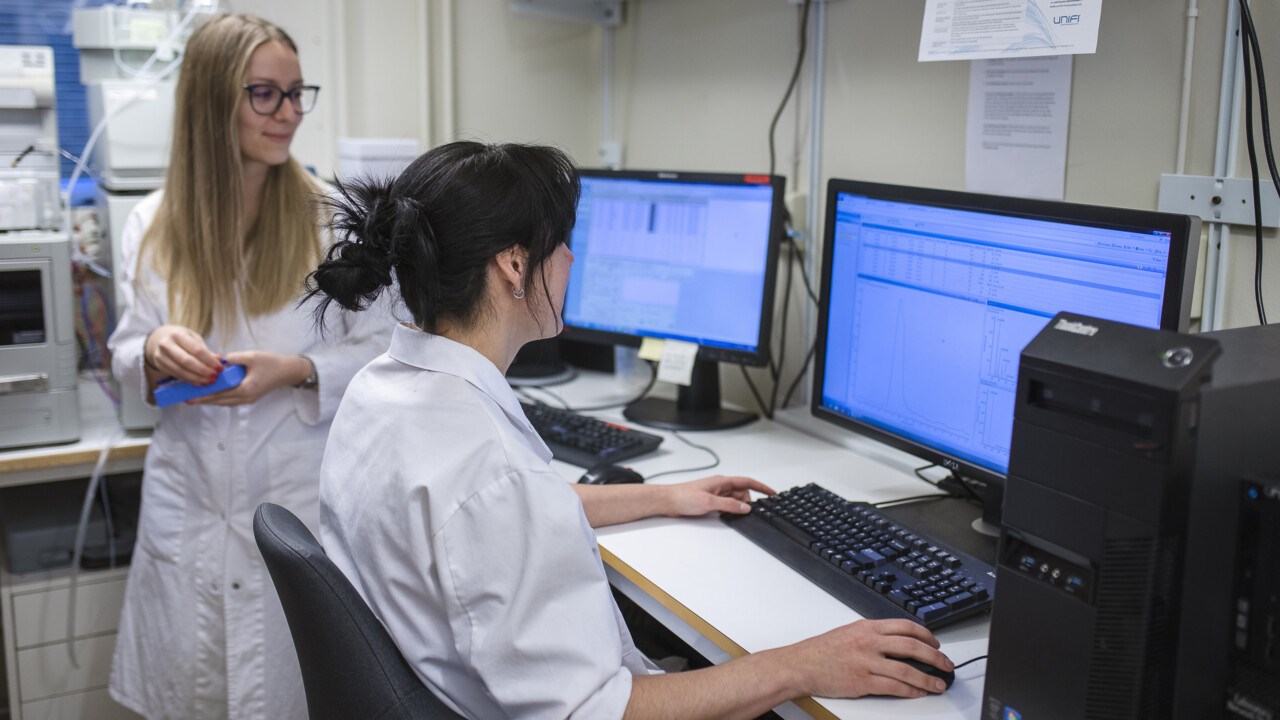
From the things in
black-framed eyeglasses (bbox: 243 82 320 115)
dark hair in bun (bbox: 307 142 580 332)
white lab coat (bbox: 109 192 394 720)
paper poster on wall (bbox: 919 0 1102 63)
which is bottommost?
white lab coat (bbox: 109 192 394 720)

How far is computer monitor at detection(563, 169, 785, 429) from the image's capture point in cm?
186

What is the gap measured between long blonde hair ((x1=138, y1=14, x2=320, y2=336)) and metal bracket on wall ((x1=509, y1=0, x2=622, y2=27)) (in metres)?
0.76

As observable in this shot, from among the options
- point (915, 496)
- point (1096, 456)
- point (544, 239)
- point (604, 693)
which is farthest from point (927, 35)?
point (604, 693)

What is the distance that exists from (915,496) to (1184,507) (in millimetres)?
801

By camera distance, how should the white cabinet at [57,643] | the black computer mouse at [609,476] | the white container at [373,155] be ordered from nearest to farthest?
the black computer mouse at [609,476] → the white cabinet at [57,643] → the white container at [373,155]

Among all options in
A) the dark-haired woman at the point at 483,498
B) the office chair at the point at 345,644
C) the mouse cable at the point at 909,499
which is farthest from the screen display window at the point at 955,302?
the office chair at the point at 345,644

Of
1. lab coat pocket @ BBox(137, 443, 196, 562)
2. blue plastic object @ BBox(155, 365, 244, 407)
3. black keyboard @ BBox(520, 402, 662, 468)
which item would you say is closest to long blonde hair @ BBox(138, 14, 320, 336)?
blue plastic object @ BBox(155, 365, 244, 407)

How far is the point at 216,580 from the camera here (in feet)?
5.83

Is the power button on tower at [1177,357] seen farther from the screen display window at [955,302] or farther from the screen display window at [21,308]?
the screen display window at [21,308]

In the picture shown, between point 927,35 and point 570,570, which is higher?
point 927,35

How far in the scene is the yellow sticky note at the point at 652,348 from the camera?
198 centimetres

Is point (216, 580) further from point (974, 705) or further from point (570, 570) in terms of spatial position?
point (974, 705)

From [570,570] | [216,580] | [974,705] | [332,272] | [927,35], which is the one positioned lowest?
[216,580]

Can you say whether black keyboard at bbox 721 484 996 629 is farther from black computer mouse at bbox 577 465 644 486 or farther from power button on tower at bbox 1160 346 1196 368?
power button on tower at bbox 1160 346 1196 368
